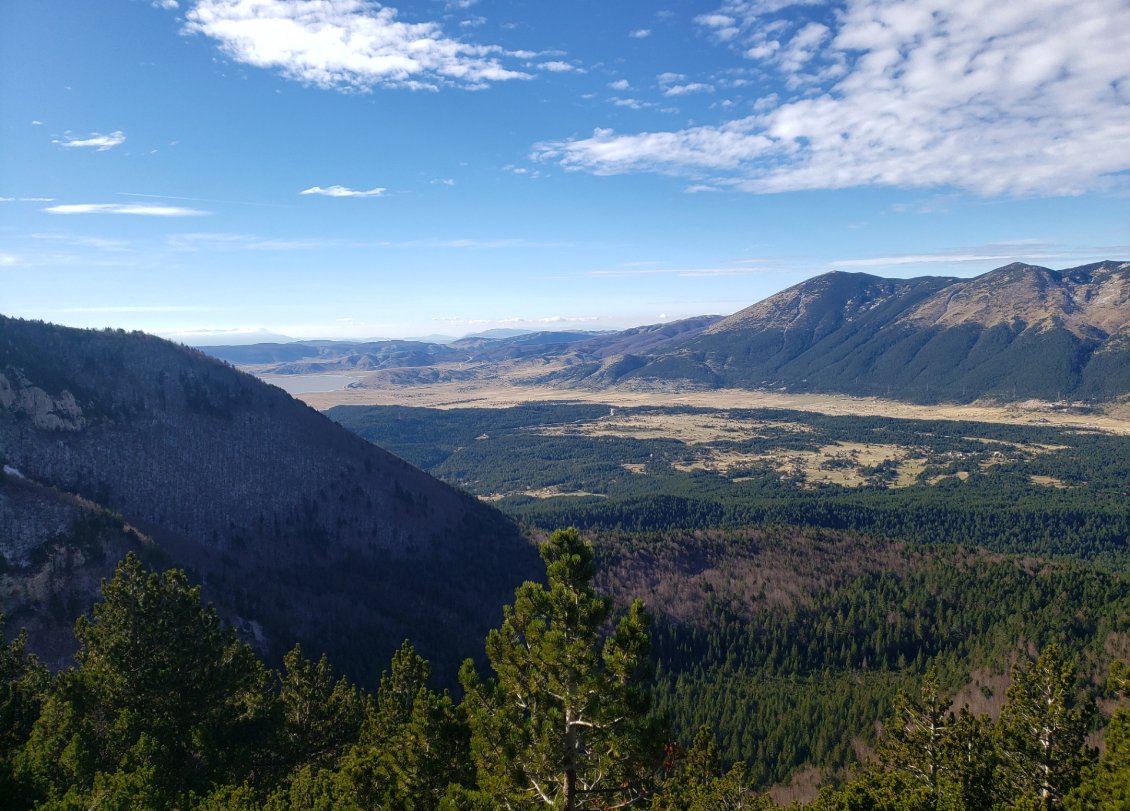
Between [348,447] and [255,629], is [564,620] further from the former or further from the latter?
[348,447]

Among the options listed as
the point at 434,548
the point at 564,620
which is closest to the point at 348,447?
the point at 434,548

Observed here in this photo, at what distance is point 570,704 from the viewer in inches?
732

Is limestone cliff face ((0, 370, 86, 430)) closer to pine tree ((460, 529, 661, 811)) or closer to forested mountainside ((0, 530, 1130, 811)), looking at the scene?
forested mountainside ((0, 530, 1130, 811))

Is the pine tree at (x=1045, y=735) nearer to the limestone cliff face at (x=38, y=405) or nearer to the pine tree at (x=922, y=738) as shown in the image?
the pine tree at (x=922, y=738)

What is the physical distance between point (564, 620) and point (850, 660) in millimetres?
129169

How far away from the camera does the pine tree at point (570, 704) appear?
18.1 m

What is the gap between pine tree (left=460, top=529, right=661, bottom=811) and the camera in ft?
59.4

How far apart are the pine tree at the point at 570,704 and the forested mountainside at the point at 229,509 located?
76.3 meters

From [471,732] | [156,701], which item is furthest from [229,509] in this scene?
[471,732]

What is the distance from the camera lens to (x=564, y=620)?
18750 mm

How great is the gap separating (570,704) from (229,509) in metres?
137

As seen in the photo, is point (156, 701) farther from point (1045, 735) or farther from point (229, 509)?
point (229, 509)

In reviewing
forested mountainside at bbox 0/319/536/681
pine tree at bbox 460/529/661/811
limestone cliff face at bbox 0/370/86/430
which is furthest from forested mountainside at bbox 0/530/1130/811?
limestone cliff face at bbox 0/370/86/430

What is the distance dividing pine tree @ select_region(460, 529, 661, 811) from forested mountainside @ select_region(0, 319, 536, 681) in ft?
250
